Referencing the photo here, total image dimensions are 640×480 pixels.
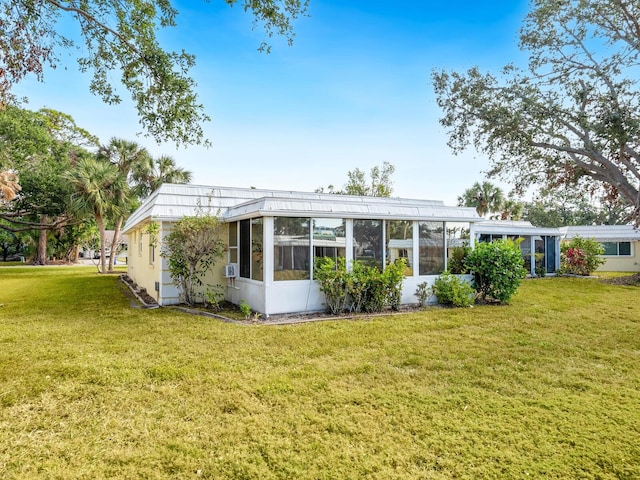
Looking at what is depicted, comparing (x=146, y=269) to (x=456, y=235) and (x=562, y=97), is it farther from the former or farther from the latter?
(x=562, y=97)

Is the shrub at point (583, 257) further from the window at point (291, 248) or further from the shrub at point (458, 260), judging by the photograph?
the window at point (291, 248)

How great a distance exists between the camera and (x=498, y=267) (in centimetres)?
1032

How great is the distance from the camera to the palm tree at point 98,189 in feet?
65.8

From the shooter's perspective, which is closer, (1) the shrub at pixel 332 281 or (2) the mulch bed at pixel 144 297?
(1) the shrub at pixel 332 281

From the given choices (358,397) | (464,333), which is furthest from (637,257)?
(358,397)

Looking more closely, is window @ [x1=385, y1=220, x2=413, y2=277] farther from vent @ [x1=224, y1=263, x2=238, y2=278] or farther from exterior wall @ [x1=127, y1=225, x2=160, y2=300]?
exterior wall @ [x1=127, y1=225, x2=160, y2=300]

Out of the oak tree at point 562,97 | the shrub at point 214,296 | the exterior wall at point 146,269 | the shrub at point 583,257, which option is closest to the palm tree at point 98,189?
the exterior wall at point 146,269

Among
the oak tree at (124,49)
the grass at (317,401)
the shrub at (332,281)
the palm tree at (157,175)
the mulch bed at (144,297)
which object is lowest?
the grass at (317,401)

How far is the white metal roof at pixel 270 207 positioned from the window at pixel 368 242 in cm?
29

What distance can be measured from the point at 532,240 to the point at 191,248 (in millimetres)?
18201

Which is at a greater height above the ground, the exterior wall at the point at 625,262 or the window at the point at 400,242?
the window at the point at 400,242

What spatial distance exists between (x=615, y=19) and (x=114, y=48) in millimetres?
13862

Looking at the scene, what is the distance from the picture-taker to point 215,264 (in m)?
10.4

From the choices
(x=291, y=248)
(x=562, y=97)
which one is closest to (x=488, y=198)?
(x=562, y=97)
